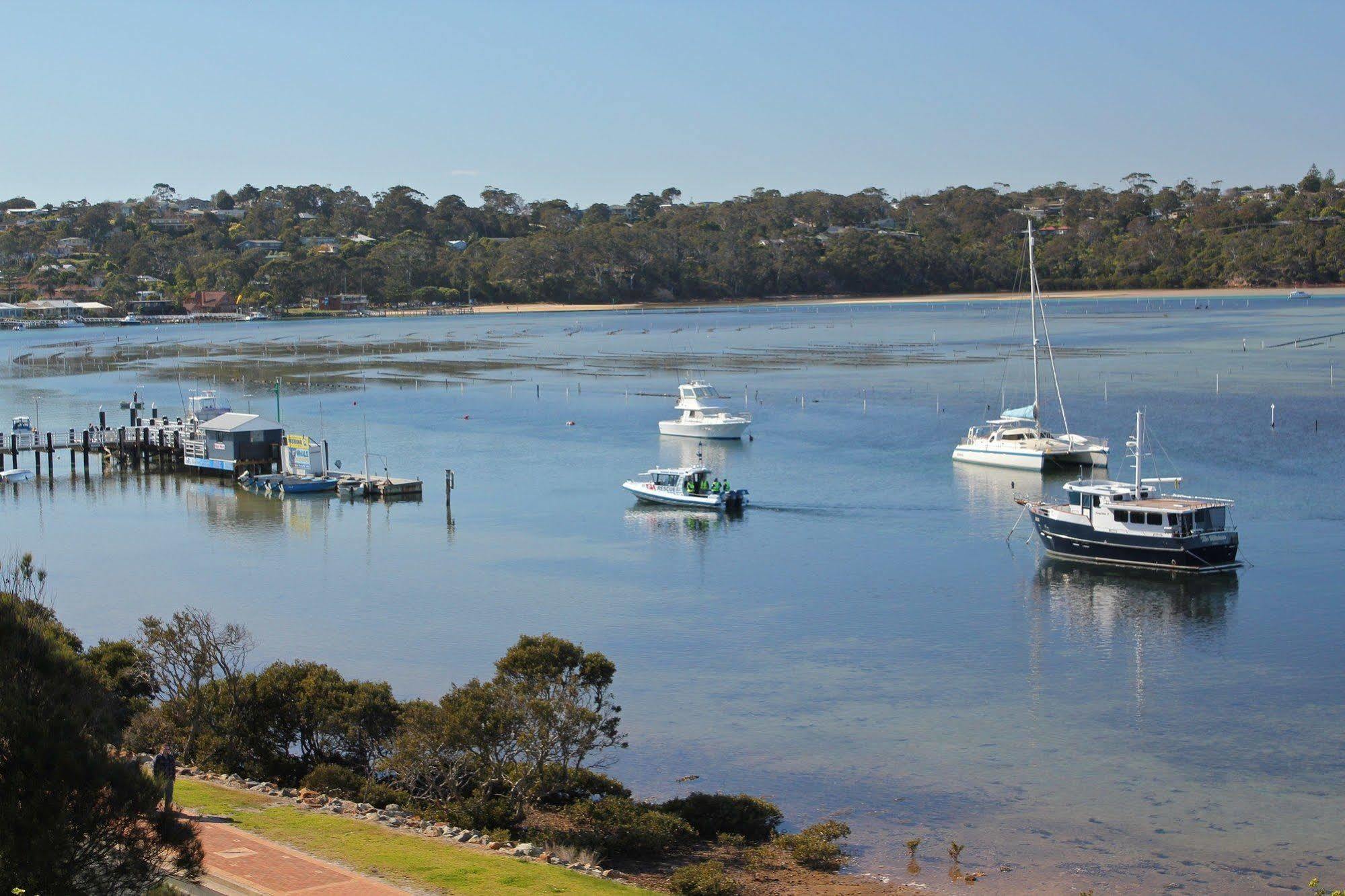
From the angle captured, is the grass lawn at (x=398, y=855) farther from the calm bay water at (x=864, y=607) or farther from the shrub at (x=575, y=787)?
the calm bay water at (x=864, y=607)

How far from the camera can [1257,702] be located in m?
27.0

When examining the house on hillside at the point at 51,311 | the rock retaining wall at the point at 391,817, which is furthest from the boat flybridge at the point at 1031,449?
the house on hillside at the point at 51,311

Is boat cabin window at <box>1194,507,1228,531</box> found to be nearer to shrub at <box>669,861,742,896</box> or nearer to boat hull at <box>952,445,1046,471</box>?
boat hull at <box>952,445,1046,471</box>

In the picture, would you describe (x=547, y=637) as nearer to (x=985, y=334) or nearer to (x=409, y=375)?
(x=409, y=375)

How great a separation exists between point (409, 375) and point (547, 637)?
8556 centimetres

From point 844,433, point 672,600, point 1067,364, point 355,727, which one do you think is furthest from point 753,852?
point 1067,364

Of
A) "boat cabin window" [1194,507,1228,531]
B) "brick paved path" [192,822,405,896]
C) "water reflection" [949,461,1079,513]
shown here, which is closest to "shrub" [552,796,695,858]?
"brick paved path" [192,822,405,896]

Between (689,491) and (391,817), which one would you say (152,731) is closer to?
(391,817)

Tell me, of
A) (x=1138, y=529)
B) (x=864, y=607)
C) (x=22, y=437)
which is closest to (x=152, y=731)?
(x=864, y=607)

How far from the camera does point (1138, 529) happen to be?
3788 cm

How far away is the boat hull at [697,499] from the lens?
48.0 meters

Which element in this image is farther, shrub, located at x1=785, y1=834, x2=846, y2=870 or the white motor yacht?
the white motor yacht

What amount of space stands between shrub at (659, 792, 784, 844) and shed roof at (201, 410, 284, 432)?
1662 inches

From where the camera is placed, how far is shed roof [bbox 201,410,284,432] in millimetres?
59062
